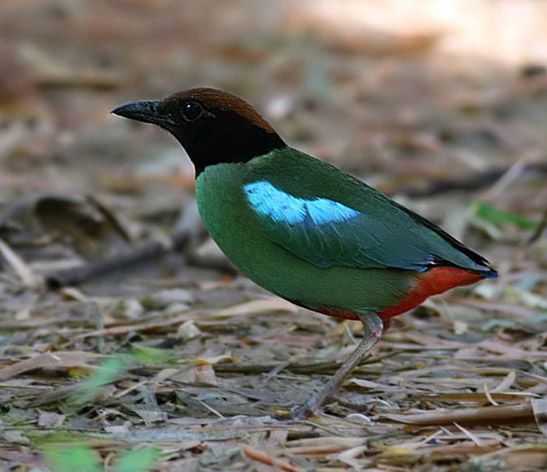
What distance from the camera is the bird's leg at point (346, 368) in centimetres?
435

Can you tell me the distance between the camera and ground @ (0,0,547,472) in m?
4.10

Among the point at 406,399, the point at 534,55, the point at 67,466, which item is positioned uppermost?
the point at 534,55

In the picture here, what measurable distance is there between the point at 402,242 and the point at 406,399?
22.4 inches

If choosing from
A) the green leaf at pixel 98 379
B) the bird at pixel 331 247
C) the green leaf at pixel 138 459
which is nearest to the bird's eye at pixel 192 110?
the bird at pixel 331 247

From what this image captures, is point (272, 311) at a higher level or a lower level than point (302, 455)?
higher

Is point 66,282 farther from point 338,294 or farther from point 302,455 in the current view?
point 302,455

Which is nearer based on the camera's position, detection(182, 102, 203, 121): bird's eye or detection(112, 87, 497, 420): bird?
detection(112, 87, 497, 420): bird

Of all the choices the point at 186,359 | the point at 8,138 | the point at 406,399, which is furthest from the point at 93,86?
the point at 406,399

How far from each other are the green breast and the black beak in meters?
0.56

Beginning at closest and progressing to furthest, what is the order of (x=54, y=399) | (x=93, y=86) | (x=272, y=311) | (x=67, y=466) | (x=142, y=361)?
(x=67, y=466), (x=54, y=399), (x=142, y=361), (x=272, y=311), (x=93, y=86)

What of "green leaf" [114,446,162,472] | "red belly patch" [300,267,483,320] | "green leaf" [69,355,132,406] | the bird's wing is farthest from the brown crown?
"green leaf" [114,446,162,472]

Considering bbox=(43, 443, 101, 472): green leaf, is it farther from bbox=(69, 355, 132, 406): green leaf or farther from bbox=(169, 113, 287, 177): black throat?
bbox=(169, 113, 287, 177): black throat

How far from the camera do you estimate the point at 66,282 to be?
643cm

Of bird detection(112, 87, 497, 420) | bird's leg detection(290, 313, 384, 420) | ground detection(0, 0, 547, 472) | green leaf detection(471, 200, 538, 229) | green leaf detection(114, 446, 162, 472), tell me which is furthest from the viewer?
green leaf detection(471, 200, 538, 229)
